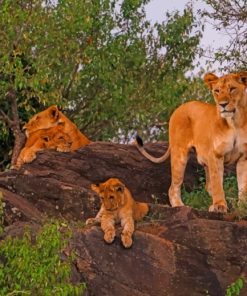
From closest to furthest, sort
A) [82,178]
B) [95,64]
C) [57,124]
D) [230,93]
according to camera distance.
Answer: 1. [230,93]
2. [82,178]
3. [57,124]
4. [95,64]

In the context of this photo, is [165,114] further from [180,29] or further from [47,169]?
[47,169]

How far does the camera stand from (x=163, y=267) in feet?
35.8

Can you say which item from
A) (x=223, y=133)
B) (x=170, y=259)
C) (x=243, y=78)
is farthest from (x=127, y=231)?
(x=243, y=78)

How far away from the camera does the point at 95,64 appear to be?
61.7 ft

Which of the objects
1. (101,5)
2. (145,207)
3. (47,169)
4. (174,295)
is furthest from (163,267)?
(101,5)

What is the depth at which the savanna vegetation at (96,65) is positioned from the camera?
1714cm

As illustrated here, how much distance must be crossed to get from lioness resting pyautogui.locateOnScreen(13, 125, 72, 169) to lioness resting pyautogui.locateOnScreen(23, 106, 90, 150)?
99 mm

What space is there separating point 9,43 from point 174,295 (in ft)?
24.5

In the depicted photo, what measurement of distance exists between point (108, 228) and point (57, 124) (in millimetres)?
4551

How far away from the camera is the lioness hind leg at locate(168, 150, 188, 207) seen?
13328 mm

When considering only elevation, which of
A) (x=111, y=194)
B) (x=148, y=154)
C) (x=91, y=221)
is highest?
(x=148, y=154)

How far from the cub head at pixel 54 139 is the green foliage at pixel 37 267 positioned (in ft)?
17.1

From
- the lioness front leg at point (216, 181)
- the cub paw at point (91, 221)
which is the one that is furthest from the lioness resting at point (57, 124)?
the cub paw at point (91, 221)

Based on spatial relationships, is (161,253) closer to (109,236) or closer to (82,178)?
(109,236)
